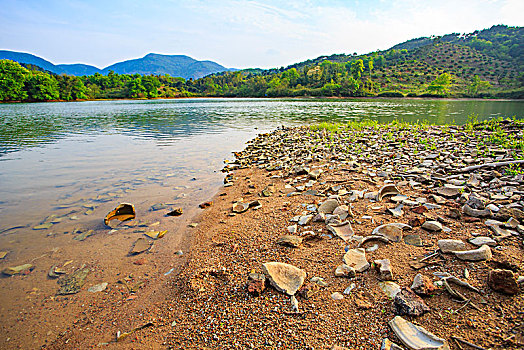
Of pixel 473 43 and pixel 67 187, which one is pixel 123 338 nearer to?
pixel 67 187

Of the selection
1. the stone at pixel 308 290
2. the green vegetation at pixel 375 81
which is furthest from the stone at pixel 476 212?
the green vegetation at pixel 375 81

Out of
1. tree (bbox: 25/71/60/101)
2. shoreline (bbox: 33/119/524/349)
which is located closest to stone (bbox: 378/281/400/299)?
shoreline (bbox: 33/119/524/349)

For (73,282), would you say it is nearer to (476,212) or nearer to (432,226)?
(432,226)

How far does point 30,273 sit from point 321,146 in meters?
10.5

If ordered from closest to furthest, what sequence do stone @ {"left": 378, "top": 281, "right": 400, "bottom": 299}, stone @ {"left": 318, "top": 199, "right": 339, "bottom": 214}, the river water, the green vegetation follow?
stone @ {"left": 378, "top": 281, "right": 400, "bottom": 299} → the river water → stone @ {"left": 318, "top": 199, "right": 339, "bottom": 214} → the green vegetation

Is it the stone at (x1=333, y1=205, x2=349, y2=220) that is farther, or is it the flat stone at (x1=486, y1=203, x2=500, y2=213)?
the stone at (x1=333, y1=205, x2=349, y2=220)

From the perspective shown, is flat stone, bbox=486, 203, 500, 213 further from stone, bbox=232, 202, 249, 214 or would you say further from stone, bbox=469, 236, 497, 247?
stone, bbox=232, 202, 249, 214

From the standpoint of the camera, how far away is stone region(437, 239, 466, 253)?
3.18 m

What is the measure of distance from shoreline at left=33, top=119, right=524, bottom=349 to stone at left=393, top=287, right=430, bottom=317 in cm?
5

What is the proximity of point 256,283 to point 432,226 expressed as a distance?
112 inches

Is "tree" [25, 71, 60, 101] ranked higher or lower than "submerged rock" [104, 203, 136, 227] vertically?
higher

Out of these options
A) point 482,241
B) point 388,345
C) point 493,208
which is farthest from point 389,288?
point 493,208

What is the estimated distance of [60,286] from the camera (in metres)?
3.90

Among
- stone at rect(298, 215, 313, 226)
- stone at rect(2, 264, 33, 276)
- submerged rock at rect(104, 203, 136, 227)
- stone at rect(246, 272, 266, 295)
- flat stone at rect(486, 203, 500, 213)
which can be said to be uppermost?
flat stone at rect(486, 203, 500, 213)
